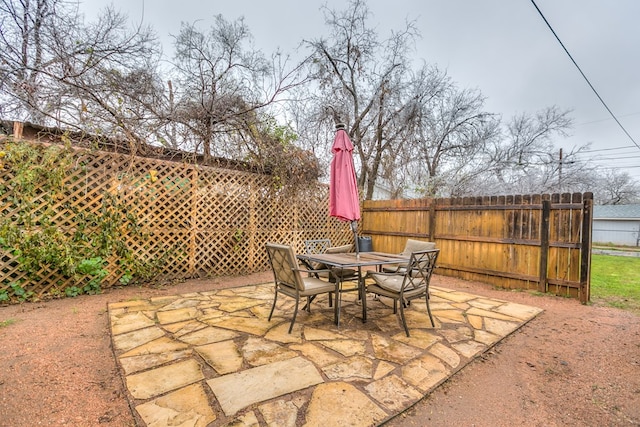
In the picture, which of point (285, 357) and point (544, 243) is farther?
point (544, 243)

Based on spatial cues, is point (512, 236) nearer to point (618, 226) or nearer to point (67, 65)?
point (67, 65)

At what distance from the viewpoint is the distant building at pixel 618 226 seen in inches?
627

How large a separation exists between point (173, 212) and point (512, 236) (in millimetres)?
5495

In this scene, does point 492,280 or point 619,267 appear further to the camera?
point 619,267

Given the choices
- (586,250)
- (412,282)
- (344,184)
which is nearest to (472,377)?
(412,282)

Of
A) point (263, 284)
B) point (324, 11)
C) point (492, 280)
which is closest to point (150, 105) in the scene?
point (263, 284)

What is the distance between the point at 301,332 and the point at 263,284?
2057 mm

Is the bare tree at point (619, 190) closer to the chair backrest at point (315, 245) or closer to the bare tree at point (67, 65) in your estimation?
the chair backrest at point (315, 245)

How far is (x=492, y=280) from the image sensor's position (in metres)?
4.93

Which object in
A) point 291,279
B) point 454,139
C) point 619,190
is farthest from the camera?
point 619,190

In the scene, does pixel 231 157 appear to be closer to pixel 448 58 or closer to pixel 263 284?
pixel 263 284

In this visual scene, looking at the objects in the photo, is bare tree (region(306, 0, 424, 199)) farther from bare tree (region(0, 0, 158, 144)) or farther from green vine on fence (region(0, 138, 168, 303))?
green vine on fence (region(0, 138, 168, 303))

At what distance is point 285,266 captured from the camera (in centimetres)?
280

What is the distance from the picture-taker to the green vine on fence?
3340 millimetres
